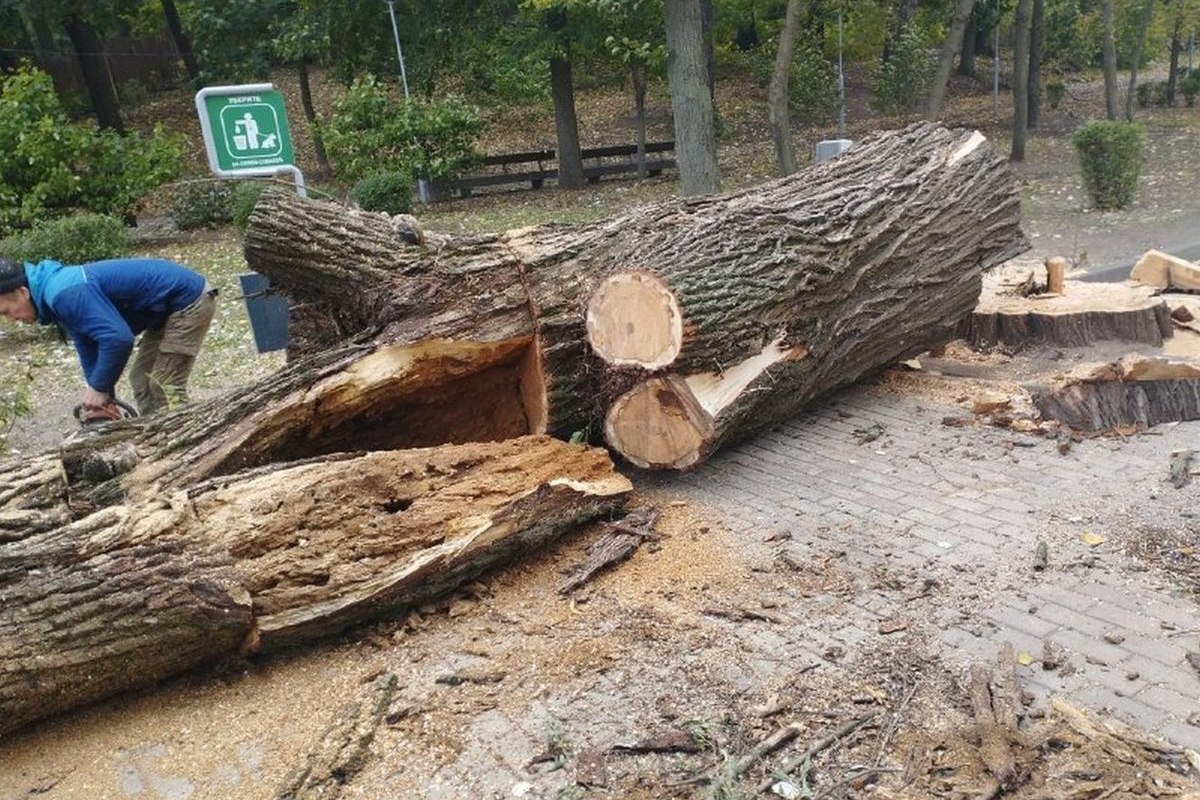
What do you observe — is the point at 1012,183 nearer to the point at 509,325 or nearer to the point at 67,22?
the point at 509,325

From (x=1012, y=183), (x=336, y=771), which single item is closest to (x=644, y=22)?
(x=1012, y=183)

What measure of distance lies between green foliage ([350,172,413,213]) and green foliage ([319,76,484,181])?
4.28ft

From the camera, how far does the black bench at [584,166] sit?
1739cm

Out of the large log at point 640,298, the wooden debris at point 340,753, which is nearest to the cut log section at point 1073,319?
the large log at point 640,298

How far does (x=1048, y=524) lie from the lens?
4.03m

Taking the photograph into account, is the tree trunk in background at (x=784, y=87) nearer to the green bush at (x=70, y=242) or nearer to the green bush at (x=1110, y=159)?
the green bush at (x=1110, y=159)

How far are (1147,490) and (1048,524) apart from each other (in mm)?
573

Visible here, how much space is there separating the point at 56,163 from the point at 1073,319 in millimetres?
12551

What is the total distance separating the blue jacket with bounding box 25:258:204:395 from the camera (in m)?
4.54

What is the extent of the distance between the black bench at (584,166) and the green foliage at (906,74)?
4561 mm

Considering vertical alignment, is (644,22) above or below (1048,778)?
above

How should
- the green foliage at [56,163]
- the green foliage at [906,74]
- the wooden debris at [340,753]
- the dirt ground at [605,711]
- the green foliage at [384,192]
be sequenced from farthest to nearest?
the green foliage at [906,74] < the green foliage at [384,192] < the green foliage at [56,163] < the wooden debris at [340,753] < the dirt ground at [605,711]

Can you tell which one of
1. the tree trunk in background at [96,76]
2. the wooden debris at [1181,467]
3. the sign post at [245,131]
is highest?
the tree trunk in background at [96,76]

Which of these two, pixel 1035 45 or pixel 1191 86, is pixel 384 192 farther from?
pixel 1191 86
